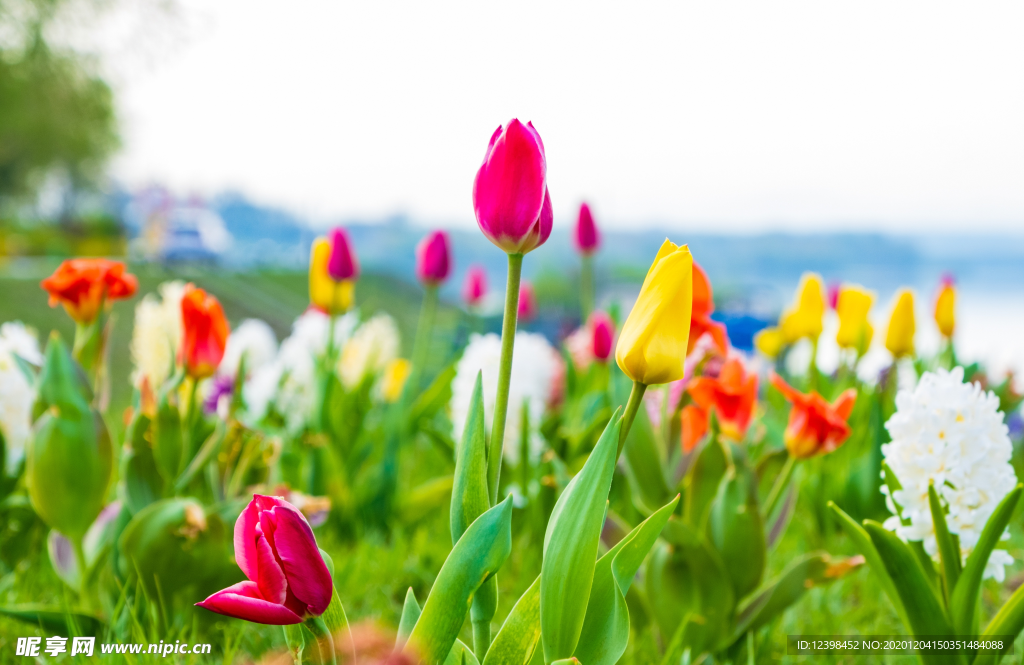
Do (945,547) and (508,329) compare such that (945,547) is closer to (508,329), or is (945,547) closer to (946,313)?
(508,329)

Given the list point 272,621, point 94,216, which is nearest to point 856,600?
point 272,621

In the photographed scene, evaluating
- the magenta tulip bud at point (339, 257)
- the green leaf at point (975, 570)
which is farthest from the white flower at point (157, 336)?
the green leaf at point (975, 570)

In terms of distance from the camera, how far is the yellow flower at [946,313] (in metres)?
2.36

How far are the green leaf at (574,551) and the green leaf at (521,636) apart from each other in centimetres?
6

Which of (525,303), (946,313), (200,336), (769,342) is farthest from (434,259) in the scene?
(769,342)

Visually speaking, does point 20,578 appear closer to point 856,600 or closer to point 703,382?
point 703,382

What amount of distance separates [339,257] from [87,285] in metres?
0.66

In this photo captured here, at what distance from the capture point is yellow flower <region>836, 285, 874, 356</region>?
2555 mm

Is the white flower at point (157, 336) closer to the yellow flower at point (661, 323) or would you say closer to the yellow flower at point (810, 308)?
the yellow flower at point (661, 323)

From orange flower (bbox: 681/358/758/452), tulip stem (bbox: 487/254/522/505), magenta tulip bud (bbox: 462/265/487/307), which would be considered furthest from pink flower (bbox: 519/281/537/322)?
tulip stem (bbox: 487/254/522/505)

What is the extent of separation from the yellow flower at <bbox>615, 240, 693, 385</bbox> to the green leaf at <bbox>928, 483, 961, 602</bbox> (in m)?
0.55

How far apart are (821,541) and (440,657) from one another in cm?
175

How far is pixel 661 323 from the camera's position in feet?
2.72

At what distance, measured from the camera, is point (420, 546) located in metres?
2.14
